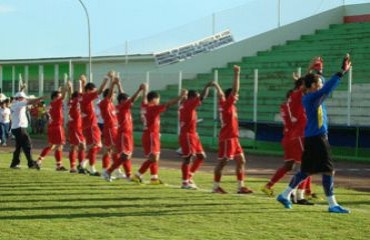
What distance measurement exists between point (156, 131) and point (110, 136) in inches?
63.6

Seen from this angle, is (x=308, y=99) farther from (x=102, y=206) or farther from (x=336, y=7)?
(x=336, y=7)

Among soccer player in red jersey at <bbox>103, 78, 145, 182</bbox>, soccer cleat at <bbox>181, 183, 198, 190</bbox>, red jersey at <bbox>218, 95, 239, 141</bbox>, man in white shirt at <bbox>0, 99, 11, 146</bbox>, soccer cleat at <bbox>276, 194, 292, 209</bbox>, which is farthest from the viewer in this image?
man in white shirt at <bbox>0, 99, 11, 146</bbox>

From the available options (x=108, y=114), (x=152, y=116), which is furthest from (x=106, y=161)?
(x=152, y=116)

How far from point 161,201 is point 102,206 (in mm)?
1076

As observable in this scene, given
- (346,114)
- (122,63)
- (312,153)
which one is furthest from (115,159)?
(122,63)

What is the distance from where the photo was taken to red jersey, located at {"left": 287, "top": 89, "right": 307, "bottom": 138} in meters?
12.6

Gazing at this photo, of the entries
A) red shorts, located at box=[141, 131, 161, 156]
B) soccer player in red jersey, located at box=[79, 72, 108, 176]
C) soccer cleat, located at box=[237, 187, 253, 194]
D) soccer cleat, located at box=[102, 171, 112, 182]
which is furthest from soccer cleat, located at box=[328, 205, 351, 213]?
soccer player in red jersey, located at box=[79, 72, 108, 176]

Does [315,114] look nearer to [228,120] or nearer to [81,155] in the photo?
[228,120]

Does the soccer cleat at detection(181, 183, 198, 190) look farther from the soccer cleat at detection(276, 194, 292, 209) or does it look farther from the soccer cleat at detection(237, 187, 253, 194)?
the soccer cleat at detection(276, 194, 292, 209)

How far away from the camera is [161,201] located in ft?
39.8

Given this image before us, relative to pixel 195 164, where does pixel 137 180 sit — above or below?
below

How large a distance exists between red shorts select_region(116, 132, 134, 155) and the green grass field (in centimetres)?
88

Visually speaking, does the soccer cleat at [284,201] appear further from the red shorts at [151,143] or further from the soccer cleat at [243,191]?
the red shorts at [151,143]

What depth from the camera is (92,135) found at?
1697 centimetres
